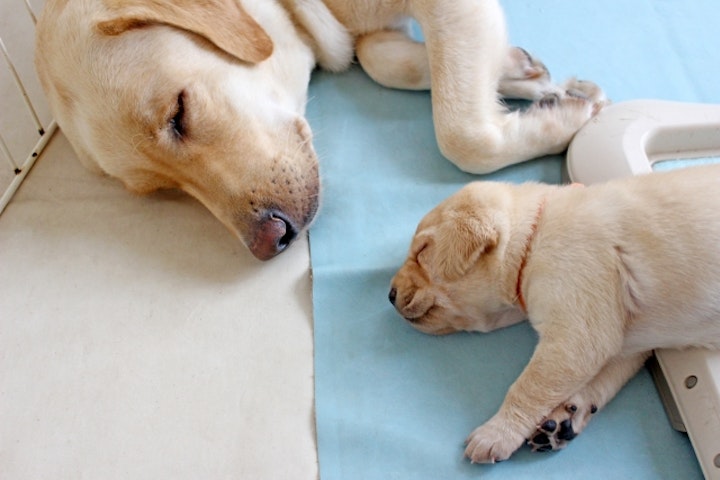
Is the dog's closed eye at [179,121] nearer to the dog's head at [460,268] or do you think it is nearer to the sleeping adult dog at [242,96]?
the sleeping adult dog at [242,96]

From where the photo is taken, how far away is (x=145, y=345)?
1.91m

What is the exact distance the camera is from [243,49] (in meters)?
1.86

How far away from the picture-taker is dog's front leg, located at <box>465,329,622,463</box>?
1482 mm

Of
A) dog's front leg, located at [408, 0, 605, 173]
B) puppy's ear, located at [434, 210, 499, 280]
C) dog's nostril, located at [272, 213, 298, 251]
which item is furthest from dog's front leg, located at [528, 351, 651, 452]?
dog's nostril, located at [272, 213, 298, 251]

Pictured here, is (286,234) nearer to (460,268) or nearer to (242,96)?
(242,96)

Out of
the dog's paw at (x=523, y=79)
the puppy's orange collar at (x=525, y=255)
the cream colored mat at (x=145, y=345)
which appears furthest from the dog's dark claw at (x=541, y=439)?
the dog's paw at (x=523, y=79)

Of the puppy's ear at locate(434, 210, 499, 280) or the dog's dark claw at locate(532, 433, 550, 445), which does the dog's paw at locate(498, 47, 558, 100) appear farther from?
the dog's dark claw at locate(532, 433, 550, 445)

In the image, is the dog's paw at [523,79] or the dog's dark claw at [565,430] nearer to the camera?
the dog's dark claw at [565,430]

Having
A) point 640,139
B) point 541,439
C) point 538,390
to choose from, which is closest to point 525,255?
point 538,390

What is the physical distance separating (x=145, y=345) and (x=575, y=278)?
114 centimetres

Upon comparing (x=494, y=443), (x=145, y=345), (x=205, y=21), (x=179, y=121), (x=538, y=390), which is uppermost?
(x=205, y=21)

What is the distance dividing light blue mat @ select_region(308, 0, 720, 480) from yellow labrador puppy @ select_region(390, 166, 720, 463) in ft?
0.27

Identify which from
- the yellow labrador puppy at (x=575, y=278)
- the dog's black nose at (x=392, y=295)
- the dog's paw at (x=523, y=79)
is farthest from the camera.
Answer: the dog's paw at (x=523, y=79)

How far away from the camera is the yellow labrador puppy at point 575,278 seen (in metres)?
1.48
